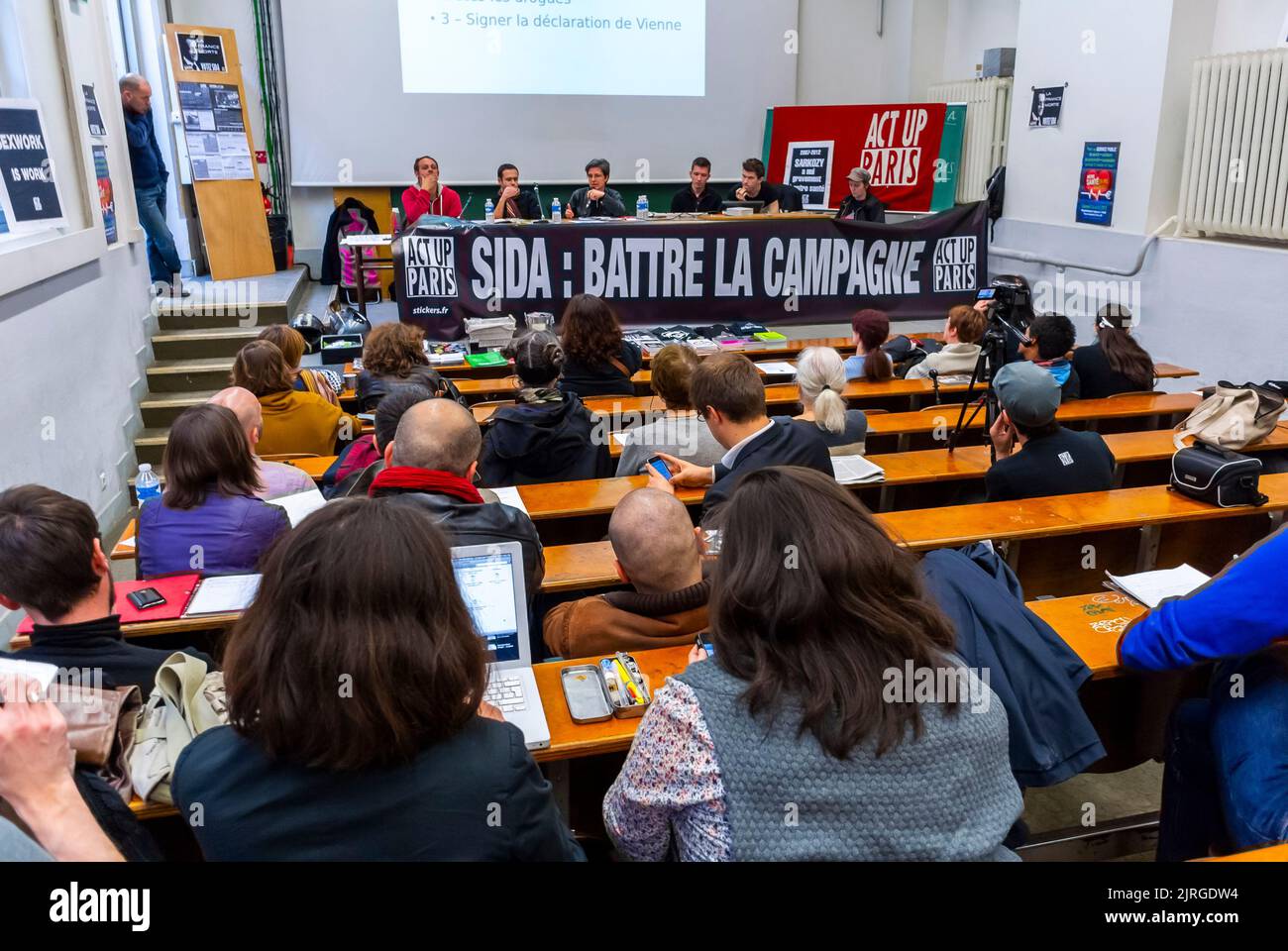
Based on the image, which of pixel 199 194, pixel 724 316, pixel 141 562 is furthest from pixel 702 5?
pixel 141 562

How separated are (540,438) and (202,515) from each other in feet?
3.92

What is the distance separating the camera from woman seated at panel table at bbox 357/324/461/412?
4.00 metres

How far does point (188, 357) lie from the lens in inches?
242

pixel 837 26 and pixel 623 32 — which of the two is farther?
pixel 837 26

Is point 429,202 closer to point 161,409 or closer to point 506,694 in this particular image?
point 161,409

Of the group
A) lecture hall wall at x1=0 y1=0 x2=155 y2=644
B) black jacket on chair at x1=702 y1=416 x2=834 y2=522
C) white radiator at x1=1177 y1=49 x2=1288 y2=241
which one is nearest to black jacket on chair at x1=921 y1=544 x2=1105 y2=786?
black jacket on chair at x1=702 y1=416 x2=834 y2=522

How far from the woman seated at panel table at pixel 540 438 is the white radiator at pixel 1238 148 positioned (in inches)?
206

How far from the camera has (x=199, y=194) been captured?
733 cm

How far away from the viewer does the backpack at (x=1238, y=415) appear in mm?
3426

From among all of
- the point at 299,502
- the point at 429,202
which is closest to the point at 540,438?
the point at 299,502

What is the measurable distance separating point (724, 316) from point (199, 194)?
4.15 metres

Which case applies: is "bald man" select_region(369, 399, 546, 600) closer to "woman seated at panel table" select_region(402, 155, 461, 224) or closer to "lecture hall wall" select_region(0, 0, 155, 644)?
"lecture hall wall" select_region(0, 0, 155, 644)
